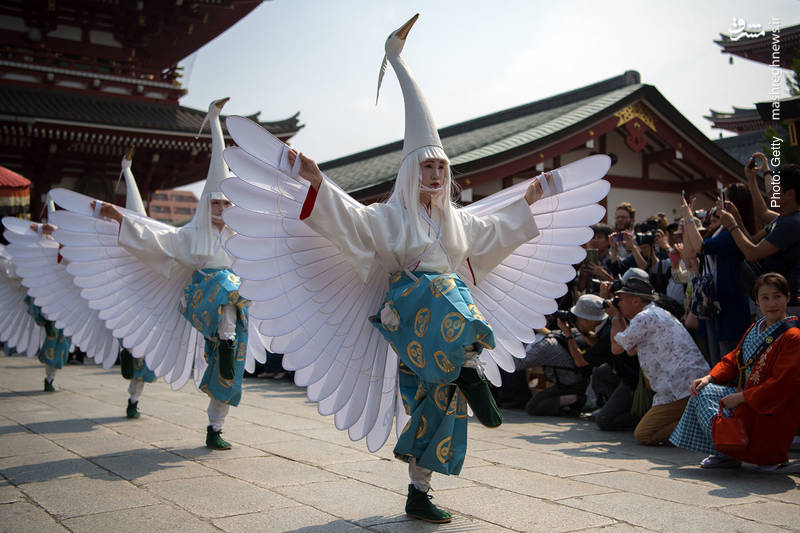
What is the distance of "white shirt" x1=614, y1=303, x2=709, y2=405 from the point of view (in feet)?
15.2

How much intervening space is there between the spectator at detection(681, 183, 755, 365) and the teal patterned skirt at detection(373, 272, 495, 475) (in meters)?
2.61

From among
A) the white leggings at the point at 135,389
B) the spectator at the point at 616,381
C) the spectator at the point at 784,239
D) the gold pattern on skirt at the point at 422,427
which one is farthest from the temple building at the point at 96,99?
the gold pattern on skirt at the point at 422,427

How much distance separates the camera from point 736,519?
2.90 m

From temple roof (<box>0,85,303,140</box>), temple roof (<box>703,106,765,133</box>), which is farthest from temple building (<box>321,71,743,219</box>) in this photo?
temple roof (<box>703,106,765,133</box>)

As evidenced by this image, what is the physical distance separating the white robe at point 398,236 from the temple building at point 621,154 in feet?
17.6

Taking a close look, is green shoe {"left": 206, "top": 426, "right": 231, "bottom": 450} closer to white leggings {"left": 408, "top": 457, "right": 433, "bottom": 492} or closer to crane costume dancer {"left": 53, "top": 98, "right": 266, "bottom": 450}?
crane costume dancer {"left": 53, "top": 98, "right": 266, "bottom": 450}

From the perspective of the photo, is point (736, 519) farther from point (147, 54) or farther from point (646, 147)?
point (147, 54)

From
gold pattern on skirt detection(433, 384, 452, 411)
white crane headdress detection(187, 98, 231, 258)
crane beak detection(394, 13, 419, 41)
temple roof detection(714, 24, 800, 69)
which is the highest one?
temple roof detection(714, 24, 800, 69)

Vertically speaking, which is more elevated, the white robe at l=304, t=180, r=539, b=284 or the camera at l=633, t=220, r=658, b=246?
the camera at l=633, t=220, r=658, b=246

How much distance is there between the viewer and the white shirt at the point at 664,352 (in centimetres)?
464

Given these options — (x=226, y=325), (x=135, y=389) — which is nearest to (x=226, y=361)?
(x=226, y=325)

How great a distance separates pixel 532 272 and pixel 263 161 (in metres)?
1.67

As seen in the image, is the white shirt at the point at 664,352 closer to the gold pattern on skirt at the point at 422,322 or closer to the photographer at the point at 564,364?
the photographer at the point at 564,364

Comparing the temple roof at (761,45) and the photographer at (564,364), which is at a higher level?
the temple roof at (761,45)
